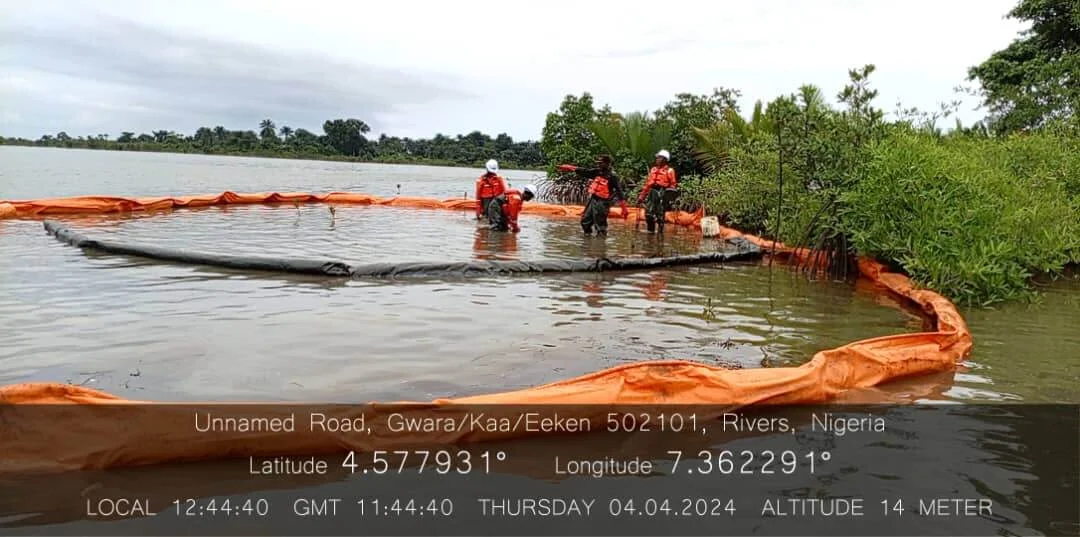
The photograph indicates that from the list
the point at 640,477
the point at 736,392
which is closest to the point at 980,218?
the point at 736,392

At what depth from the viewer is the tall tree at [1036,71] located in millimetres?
16859

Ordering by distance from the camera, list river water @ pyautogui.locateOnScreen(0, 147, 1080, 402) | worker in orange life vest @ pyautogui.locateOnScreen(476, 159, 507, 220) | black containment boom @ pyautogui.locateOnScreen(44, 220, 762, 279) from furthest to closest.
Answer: worker in orange life vest @ pyautogui.locateOnScreen(476, 159, 507, 220) → black containment boom @ pyautogui.locateOnScreen(44, 220, 762, 279) → river water @ pyautogui.locateOnScreen(0, 147, 1080, 402)

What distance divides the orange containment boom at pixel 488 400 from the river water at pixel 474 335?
0.46 feet

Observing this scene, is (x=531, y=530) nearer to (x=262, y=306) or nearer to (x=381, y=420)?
(x=381, y=420)

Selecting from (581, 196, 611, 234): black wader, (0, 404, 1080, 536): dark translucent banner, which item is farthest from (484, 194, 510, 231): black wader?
(0, 404, 1080, 536): dark translucent banner

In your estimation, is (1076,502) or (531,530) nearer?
(531,530)

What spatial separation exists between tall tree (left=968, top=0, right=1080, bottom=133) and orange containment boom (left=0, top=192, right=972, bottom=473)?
1439 centimetres

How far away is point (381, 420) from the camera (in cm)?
341

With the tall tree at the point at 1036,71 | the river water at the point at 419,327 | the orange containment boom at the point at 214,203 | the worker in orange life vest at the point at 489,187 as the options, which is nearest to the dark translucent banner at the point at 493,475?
the river water at the point at 419,327

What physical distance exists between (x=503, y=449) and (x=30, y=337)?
390 centimetres

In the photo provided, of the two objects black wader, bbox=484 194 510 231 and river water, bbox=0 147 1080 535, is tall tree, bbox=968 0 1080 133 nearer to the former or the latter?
river water, bbox=0 147 1080 535

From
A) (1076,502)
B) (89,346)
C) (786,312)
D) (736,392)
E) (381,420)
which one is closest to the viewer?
(1076,502)

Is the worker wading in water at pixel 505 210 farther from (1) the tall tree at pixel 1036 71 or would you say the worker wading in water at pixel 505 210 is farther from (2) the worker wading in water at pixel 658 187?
(1) the tall tree at pixel 1036 71

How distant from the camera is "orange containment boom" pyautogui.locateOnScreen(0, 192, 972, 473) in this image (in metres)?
3.14
